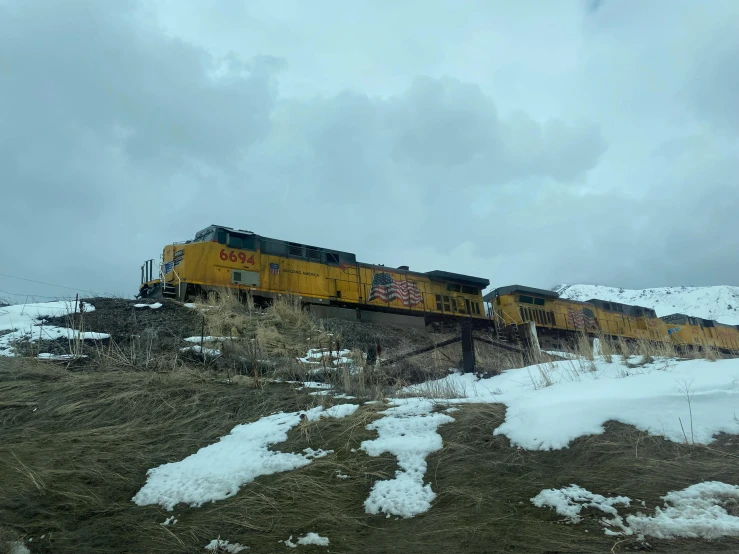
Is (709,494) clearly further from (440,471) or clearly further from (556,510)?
(440,471)

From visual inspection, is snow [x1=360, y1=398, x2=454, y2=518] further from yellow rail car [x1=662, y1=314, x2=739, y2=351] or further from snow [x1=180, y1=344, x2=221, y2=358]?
yellow rail car [x1=662, y1=314, x2=739, y2=351]

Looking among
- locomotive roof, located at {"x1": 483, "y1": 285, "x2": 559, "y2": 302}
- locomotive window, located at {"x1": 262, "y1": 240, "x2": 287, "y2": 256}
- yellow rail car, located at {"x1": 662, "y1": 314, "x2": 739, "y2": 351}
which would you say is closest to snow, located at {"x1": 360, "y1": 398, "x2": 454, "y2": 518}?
locomotive window, located at {"x1": 262, "y1": 240, "x2": 287, "y2": 256}

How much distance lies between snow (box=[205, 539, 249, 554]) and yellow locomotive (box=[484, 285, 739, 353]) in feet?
71.5

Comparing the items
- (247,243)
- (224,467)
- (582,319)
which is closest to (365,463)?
(224,467)

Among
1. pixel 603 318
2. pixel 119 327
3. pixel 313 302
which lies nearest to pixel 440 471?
pixel 119 327

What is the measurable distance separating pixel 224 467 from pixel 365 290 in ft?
61.7

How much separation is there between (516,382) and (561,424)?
10.3 ft

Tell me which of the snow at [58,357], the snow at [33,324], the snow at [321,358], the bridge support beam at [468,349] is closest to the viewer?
the snow at [58,357]

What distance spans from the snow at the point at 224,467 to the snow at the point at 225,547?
2.04 ft

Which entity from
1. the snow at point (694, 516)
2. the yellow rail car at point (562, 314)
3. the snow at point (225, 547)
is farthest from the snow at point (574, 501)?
the yellow rail car at point (562, 314)

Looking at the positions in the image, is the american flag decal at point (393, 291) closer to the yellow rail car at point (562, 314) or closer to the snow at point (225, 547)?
the yellow rail car at point (562, 314)

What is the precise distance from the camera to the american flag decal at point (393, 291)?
77.6ft

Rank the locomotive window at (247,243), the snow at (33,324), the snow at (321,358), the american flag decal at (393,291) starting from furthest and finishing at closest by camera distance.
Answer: the american flag decal at (393,291) → the locomotive window at (247,243) → the snow at (33,324) → the snow at (321,358)

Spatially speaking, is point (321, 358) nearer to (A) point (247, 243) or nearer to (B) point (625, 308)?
(A) point (247, 243)
